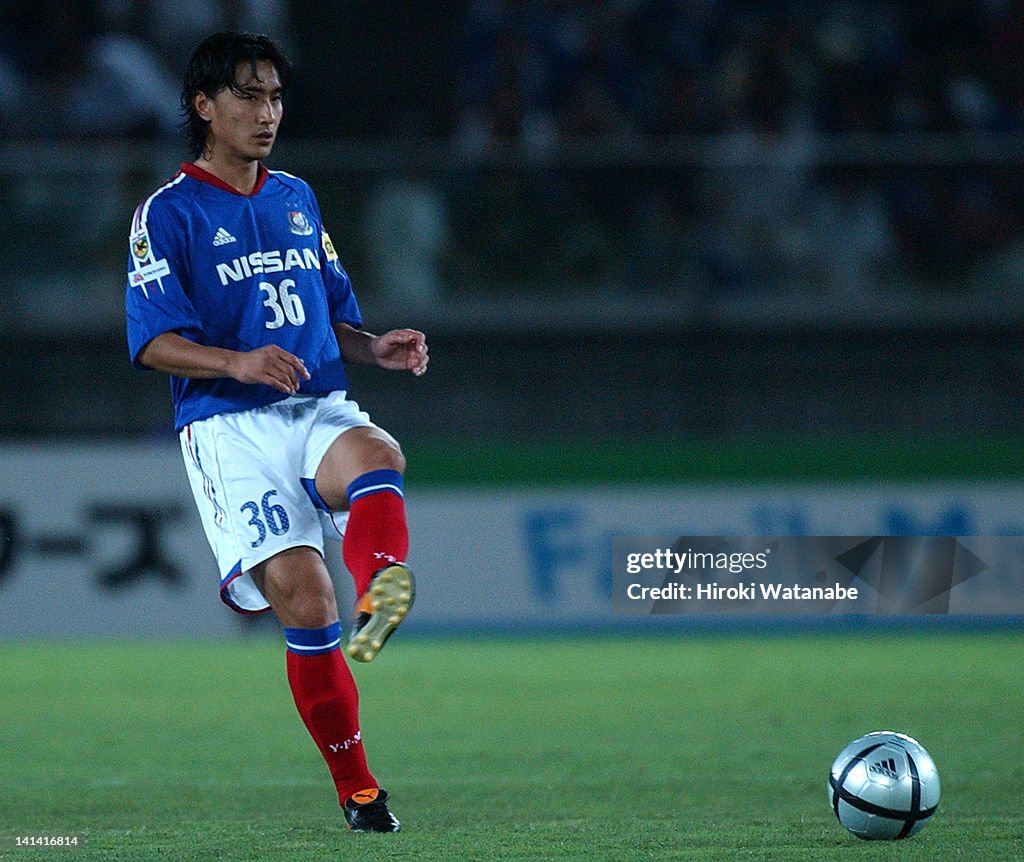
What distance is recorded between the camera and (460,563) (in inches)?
484

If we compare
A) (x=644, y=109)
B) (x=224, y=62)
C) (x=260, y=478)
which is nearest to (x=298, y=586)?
(x=260, y=478)

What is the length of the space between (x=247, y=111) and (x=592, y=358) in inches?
296

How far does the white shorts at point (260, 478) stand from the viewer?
4922 mm

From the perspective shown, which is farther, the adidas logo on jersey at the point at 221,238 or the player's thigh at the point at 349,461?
the adidas logo on jersey at the point at 221,238

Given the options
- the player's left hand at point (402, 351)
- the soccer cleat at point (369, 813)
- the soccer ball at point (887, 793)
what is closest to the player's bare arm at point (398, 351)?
the player's left hand at point (402, 351)

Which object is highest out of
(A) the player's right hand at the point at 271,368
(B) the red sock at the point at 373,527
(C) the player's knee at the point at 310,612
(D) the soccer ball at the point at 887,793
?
(A) the player's right hand at the point at 271,368

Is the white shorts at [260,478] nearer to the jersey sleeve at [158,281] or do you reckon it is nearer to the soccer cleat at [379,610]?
the jersey sleeve at [158,281]

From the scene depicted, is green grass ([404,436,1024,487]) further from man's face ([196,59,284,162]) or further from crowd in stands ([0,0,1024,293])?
man's face ([196,59,284,162])

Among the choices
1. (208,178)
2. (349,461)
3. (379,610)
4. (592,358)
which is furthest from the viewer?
(592,358)

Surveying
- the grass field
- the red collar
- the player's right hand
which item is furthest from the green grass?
the player's right hand

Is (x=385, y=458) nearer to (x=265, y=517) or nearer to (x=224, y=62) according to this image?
(x=265, y=517)

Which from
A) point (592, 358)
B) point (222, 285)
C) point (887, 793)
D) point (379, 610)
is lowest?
point (592, 358)

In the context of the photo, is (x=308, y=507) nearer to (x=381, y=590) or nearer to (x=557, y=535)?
(x=381, y=590)

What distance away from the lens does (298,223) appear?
5219 millimetres
